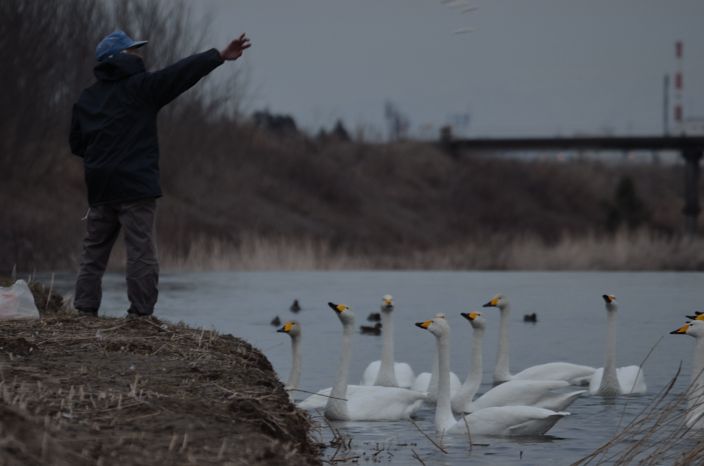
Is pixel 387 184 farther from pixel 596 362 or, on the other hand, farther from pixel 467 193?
pixel 596 362

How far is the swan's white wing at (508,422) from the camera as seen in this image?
34.8ft

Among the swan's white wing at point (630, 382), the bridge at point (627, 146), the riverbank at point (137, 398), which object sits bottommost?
the swan's white wing at point (630, 382)

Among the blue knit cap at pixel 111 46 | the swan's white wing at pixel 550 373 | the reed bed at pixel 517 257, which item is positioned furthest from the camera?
the reed bed at pixel 517 257

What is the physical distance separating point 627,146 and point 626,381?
2171 inches

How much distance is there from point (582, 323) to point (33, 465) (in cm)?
1821

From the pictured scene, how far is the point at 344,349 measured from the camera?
1162cm

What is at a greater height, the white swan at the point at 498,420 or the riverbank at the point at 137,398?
the riverbank at the point at 137,398

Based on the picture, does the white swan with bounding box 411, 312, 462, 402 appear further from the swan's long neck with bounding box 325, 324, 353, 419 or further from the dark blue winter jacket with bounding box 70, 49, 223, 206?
the dark blue winter jacket with bounding box 70, 49, 223, 206

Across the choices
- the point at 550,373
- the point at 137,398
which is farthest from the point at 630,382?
the point at 137,398

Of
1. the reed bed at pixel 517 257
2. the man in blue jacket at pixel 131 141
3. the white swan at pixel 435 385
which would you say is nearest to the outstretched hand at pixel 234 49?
the man in blue jacket at pixel 131 141

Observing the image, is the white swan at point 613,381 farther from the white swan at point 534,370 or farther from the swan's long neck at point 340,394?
the swan's long neck at point 340,394

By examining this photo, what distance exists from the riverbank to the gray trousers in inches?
14.4

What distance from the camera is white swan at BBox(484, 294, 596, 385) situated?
1403 centimetres

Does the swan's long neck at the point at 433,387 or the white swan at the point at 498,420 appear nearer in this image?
the white swan at the point at 498,420
